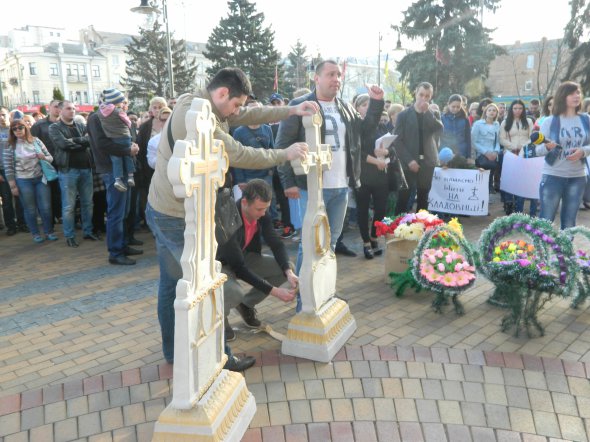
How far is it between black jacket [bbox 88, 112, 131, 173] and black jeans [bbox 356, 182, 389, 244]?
9.10 ft

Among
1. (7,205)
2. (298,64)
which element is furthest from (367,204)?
(298,64)

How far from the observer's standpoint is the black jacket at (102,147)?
5.52 meters

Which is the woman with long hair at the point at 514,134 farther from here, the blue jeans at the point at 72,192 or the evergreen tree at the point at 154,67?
the evergreen tree at the point at 154,67

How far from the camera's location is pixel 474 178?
24.2 feet

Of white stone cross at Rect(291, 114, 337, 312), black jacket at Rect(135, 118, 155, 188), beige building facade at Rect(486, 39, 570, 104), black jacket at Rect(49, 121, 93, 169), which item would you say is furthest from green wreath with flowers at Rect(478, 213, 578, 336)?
beige building facade at Rect(486, 39, 570, 104)

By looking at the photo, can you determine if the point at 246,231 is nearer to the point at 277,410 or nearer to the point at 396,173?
the point at 277,410

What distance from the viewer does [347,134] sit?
4.05m

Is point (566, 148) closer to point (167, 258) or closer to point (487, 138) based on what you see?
point (487, 138)

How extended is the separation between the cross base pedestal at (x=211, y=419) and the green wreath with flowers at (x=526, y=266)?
218cm

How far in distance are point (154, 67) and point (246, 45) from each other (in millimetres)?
10989

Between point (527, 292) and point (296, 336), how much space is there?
174cm

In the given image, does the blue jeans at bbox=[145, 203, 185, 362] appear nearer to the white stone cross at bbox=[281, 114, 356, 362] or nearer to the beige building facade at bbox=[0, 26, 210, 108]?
the white stone cross at bbox=[281, 114, 356, 362]

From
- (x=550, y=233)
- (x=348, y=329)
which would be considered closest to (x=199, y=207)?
(x=348, y=329)

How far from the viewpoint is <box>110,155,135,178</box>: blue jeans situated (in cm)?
554
